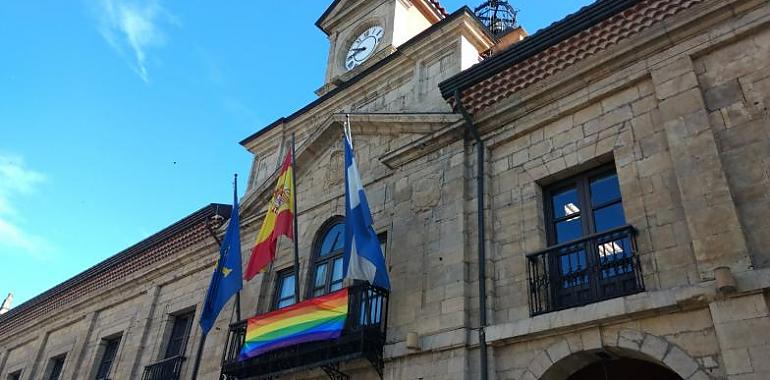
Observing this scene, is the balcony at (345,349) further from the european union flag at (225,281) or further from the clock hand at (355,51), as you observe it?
the clock hand at (355,51)

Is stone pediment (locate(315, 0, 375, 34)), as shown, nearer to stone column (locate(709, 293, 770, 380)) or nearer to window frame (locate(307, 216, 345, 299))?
window frame (locate(307, 216, 345, 299))

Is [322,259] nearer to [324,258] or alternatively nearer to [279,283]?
[324,258]

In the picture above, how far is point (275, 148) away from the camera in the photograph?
46.6 feet

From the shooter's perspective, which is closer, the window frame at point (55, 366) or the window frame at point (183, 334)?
the window frame at point (183, 334)

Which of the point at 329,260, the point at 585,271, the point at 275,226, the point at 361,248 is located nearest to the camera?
the point at 585,271

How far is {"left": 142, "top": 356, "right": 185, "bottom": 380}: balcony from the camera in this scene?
41.4 feet

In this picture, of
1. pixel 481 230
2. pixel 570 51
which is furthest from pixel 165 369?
pixel 570 51

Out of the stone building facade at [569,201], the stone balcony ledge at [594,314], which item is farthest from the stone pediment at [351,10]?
the stone balcony ledge at [594,314]

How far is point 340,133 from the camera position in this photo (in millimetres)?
12172

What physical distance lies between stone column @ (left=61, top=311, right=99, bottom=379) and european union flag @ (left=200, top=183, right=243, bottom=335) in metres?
6.66

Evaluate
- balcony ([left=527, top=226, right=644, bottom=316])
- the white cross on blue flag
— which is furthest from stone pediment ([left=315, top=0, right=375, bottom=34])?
balcony ([left=527, top=226, right=644, bottom=316])

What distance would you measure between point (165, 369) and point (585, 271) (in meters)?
9.18

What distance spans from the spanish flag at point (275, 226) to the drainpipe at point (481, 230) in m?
3.24

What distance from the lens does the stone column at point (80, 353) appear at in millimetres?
15508
